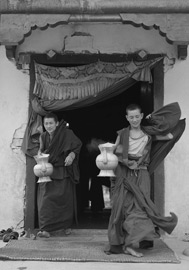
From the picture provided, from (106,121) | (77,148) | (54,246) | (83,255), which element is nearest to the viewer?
(83,255)

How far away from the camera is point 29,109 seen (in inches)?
237

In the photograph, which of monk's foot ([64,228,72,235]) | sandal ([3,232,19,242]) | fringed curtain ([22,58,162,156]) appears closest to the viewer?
sandal ([3,232,19,242])

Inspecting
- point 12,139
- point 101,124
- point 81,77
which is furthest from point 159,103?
point 101,124

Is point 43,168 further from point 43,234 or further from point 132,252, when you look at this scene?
point 132,252

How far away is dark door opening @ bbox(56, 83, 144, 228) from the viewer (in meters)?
8.63

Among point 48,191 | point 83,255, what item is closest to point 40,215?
point 48,191

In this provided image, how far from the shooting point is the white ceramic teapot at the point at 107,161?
450 centimetres

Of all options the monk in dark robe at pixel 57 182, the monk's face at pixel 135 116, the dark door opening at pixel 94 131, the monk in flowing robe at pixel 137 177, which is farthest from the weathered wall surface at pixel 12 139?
the dark door opening at pixel 94 131

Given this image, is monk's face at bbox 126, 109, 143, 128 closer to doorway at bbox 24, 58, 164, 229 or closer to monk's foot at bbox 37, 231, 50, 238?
doorway at bbox 24, 58, 164, 229

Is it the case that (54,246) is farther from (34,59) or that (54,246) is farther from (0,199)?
(34,59)

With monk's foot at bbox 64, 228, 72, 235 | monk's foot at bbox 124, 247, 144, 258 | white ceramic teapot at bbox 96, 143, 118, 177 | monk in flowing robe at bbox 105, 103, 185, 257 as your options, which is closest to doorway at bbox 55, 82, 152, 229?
monk's foot at bbox 64, 228, 72, 235

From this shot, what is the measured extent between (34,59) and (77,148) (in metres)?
1.36

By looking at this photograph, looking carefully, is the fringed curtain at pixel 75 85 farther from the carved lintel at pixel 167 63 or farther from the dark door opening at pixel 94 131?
the dark door opening at pixel 94 131

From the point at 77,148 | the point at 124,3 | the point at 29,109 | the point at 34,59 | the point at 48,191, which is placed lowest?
the point at 48,191
